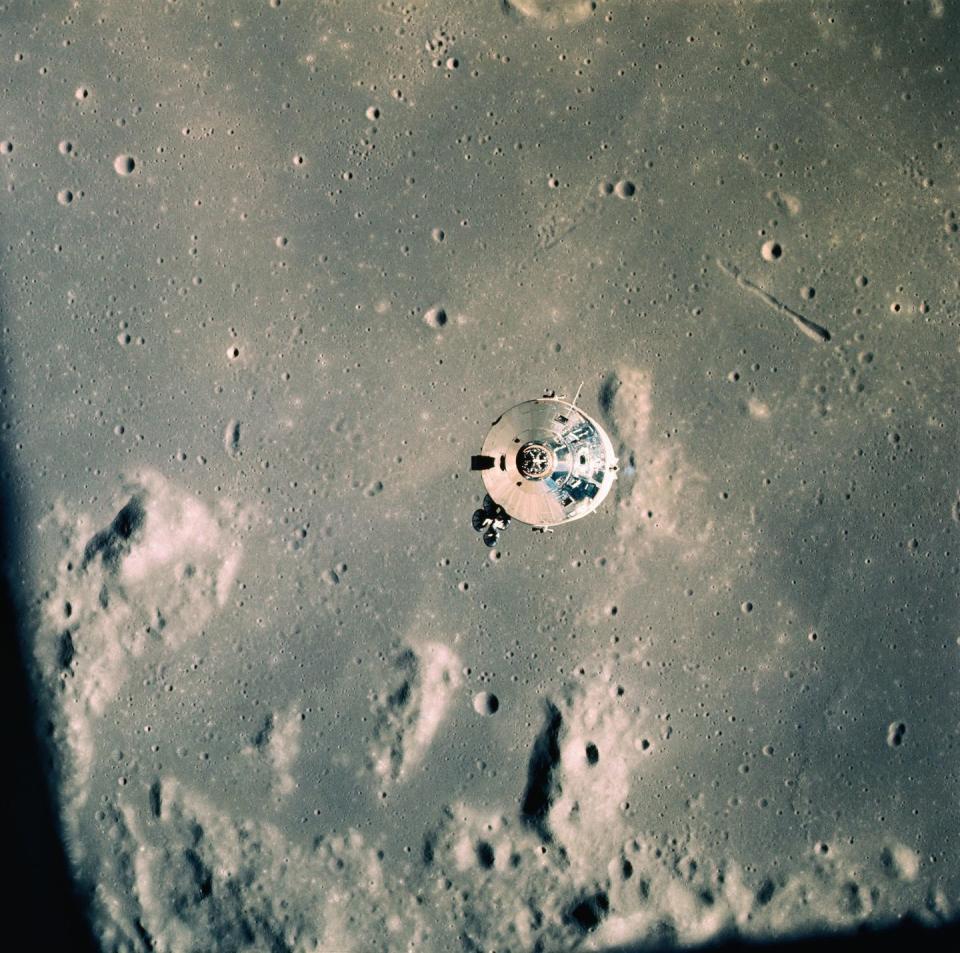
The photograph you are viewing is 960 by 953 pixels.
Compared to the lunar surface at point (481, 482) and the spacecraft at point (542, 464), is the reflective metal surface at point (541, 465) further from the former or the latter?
the lunar surface at point (481, 482)

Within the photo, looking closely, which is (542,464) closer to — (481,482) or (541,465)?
(541,465)

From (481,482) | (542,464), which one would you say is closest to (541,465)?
(542,464)

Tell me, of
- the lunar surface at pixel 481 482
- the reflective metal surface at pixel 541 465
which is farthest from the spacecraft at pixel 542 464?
the lunar surface at pixel 481 482

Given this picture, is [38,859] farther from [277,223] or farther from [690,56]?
[690,56]

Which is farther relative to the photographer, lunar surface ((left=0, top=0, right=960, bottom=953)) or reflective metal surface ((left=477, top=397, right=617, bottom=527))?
lunar surface ((left=0, top=0, right=960, bottom=953))

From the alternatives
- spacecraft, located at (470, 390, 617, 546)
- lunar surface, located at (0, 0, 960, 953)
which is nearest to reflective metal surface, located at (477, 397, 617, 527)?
spacecraft, located at (470, 390, 617, 546)

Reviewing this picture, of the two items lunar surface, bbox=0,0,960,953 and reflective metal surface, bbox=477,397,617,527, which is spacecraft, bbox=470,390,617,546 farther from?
lunar surface, bbox=0,0,960,953
